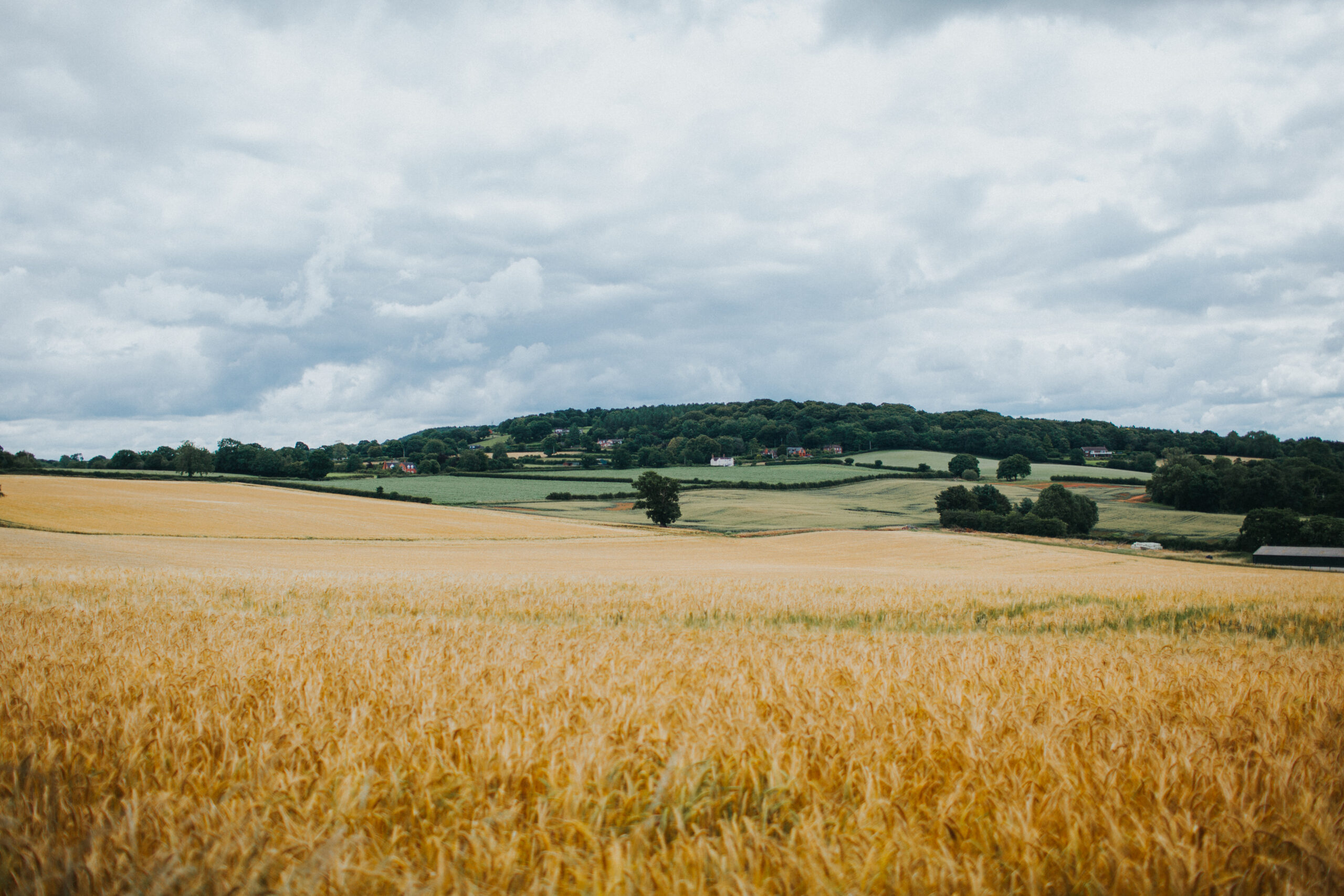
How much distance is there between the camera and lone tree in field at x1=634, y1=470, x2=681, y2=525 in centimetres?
6831

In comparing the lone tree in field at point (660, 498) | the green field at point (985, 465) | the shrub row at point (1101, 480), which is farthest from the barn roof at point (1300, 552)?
the lone tree in field at point (660, 498)

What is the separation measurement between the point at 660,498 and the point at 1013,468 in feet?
197

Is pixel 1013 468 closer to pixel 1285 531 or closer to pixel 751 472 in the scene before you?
pixel 751 472

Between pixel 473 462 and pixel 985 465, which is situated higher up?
pixel 473 462

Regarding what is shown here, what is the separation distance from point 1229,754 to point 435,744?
3407mm

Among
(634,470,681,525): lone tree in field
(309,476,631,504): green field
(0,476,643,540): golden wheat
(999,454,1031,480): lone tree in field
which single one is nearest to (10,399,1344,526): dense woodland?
(309,476,631,504): green field

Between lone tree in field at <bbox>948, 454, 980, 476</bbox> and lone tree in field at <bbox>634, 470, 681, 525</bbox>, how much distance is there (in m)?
54.0

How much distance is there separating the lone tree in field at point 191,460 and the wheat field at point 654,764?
9738cm

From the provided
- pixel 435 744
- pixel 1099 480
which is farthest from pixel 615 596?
pixel 1099 480

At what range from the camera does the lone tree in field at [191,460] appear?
87.3m

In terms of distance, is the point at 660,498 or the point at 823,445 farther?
the point at 823,445

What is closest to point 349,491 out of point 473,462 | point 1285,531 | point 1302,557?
point 473,462

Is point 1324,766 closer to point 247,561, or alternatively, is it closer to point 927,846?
point 927,846

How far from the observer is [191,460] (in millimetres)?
87312
